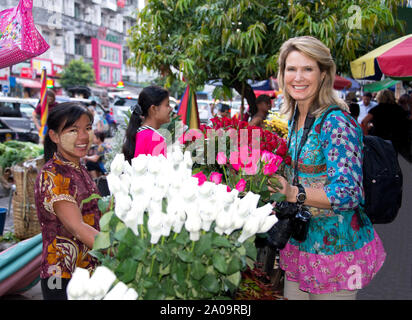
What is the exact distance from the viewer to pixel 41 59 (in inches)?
1297

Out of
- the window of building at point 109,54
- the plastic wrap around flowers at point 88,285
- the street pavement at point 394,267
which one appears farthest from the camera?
the window of building at point 109,54

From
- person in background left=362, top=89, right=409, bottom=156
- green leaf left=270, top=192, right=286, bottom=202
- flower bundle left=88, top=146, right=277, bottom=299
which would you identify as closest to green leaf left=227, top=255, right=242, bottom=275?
flower bundle left=88, top=146, right=277, bottom=299

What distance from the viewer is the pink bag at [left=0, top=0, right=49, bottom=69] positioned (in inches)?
109

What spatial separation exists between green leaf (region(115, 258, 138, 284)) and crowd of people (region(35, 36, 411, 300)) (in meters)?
0.71

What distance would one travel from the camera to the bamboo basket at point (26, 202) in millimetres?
5078

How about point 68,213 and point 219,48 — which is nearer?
point 68,213

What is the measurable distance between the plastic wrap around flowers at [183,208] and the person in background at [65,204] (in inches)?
28.8

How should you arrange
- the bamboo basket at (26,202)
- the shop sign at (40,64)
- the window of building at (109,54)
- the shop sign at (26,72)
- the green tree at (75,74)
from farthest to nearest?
the window of building at (109,54)
the green tree at (75,74)
the shop sign at (40,64)
the shop sign at (26,72)
the bamboo basket at (26,202)

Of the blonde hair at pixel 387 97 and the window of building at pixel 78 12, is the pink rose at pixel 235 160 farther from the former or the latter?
the window of building at pixel 78 12

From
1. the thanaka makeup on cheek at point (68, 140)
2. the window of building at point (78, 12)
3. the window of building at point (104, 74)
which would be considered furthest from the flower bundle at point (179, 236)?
the window of building at point (104, 74)
